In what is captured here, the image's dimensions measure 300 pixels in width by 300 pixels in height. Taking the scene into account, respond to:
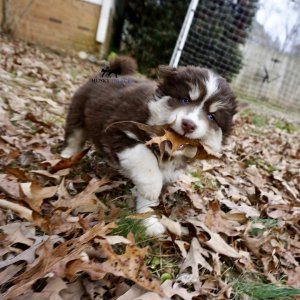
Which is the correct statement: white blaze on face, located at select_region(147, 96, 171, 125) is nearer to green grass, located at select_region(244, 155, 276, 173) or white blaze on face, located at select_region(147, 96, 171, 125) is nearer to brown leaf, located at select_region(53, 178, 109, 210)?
brown leaf, located at select_region(53, 178, 109, 210)

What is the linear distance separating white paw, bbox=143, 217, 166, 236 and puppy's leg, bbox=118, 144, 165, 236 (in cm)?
20

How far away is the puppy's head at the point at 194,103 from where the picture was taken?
256 cm

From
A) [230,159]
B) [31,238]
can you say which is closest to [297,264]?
[31,238]

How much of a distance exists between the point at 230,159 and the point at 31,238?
316 cm

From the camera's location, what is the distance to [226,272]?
235 centimetres

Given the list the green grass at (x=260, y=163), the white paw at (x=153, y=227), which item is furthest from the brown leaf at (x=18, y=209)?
the green grass at (x=260, y=163)

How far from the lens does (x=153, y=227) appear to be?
8.00 ft

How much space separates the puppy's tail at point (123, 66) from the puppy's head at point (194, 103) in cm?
103

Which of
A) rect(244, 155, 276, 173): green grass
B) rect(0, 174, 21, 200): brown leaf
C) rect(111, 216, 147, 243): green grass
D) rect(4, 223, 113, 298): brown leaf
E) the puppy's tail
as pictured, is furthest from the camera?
rect(244, 155, 276, 173): green grass

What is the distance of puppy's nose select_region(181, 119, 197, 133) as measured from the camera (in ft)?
8.07

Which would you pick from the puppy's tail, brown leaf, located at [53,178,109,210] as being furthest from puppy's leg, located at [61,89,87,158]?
brown leaf, located at [53,178,109,210]

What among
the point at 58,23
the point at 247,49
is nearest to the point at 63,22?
the point at 58,23

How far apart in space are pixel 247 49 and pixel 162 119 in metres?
13.9

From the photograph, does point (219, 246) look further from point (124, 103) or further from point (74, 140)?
point (74, 140)
